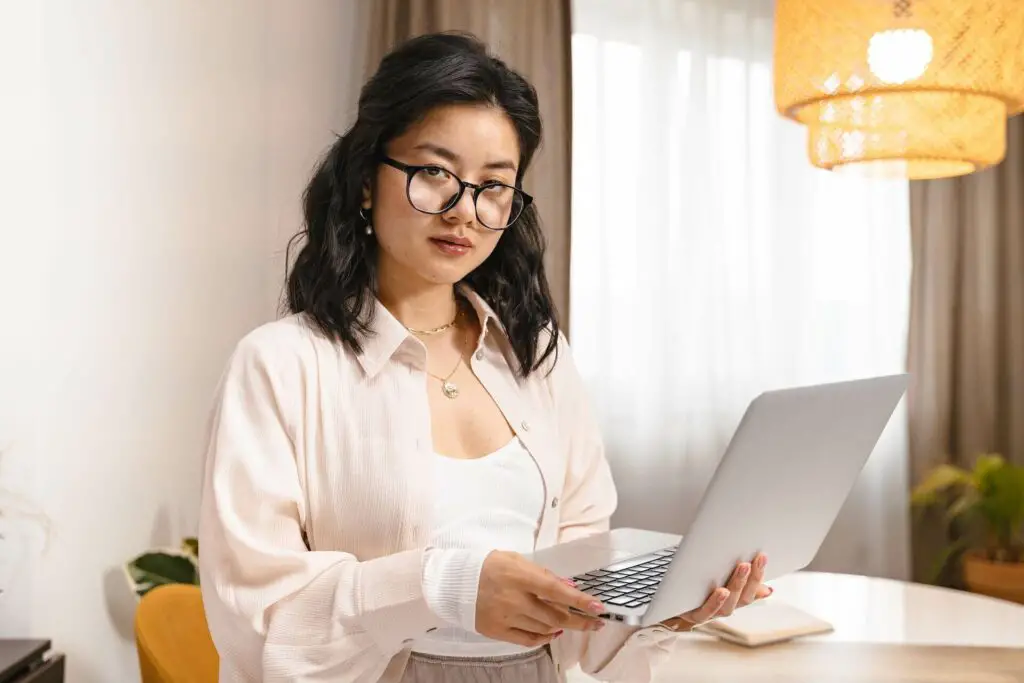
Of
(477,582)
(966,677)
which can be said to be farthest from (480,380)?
(966,677)

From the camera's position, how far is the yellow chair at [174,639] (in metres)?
Result: 1.52

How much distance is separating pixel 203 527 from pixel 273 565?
107 mm

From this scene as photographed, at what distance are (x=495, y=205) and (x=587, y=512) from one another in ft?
1.55

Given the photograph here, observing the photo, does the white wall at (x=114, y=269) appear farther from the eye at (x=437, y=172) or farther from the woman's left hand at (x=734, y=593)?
the woman's left hand at (x=734, y=593)

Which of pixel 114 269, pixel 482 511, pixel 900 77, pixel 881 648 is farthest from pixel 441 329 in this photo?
pixel 114 269

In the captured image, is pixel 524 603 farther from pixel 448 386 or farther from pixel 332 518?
pixel 448 386

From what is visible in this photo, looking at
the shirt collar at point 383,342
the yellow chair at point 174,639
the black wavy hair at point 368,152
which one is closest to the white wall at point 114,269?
the yellow chair at point 174,639

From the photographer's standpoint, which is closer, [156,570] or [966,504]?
[156,570]

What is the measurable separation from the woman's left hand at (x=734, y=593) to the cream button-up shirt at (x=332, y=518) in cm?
10

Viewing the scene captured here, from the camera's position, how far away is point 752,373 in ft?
13.2

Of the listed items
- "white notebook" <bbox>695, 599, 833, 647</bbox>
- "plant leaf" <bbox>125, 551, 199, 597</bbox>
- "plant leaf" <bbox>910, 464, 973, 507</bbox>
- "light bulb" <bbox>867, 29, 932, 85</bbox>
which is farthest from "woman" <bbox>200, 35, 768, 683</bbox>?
"plant leaf" <bbox>910, 464, 973, 507</bbox>

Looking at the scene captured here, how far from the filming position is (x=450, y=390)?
4.36 feet

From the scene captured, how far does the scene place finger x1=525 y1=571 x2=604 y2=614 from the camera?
3.07ft

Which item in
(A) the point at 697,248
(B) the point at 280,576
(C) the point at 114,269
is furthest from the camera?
(A) the point at 697,248
